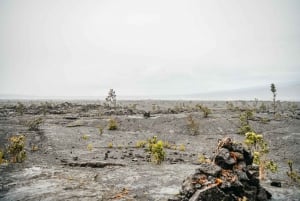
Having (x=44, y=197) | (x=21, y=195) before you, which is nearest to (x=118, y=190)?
(x=44, y=197)

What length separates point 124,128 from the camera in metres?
46.6

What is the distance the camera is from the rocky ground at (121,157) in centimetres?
→ 1667

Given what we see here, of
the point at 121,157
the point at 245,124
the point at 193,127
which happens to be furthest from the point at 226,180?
the point at 245,124

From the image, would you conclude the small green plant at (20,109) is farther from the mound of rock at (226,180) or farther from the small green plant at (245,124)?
the mound of rock at (226,180)

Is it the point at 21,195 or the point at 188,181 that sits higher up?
the point at 188,181

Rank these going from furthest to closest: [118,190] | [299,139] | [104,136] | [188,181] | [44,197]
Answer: [104,136] → [299,139] → [118,190] → [44,197] → [188,181]

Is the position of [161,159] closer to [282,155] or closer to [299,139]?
[282,155]

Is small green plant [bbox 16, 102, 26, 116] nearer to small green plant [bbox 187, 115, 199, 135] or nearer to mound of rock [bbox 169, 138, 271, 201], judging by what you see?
small green plant [bbox 187, 115, 199, 135]

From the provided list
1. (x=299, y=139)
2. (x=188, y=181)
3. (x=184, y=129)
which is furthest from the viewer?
(x=184, y=129)

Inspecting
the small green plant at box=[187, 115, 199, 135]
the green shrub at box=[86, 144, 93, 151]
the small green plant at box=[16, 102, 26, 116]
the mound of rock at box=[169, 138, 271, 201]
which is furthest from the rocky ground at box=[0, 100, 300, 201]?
the small green plant at box=[16, 102, 26, 116]

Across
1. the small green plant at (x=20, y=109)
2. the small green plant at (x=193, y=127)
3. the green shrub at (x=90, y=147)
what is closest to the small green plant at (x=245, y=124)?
the small green plant at (x=193, y=127)

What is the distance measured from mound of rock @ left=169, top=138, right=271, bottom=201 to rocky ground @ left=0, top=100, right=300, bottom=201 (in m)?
1.74

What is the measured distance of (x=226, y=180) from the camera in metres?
13.9

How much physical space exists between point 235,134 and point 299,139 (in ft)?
26.8
